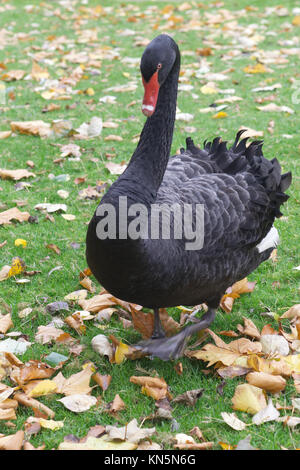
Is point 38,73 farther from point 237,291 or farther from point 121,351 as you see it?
point 121,351

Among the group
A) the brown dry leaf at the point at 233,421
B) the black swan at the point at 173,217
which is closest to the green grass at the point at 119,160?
the brown dry leaf at the point at 233,421

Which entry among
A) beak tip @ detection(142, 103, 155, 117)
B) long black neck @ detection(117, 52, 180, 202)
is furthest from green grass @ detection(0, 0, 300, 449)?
beak tip @ detection(142, 103, 155, 117)

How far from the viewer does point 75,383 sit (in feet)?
7.82

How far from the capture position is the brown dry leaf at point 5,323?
2.74 metres

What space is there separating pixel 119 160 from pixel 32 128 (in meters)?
0.99

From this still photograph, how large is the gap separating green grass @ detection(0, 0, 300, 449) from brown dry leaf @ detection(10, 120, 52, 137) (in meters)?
0.08

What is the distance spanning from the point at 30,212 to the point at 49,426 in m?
1.95

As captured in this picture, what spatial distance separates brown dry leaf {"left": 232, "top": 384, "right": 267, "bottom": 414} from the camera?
7.28 feet

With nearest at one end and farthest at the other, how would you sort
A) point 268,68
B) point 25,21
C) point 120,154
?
point 120,154 < point 268,68 < point 25,21

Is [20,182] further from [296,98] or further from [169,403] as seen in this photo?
[296,98]

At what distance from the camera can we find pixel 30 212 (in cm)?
385

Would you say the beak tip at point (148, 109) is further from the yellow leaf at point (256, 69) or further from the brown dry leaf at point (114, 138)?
the yellow leaf at point (256, 69)

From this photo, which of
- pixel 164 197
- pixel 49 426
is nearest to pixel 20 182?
pixel 164 197

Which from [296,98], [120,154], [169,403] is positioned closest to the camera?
[169,403]
